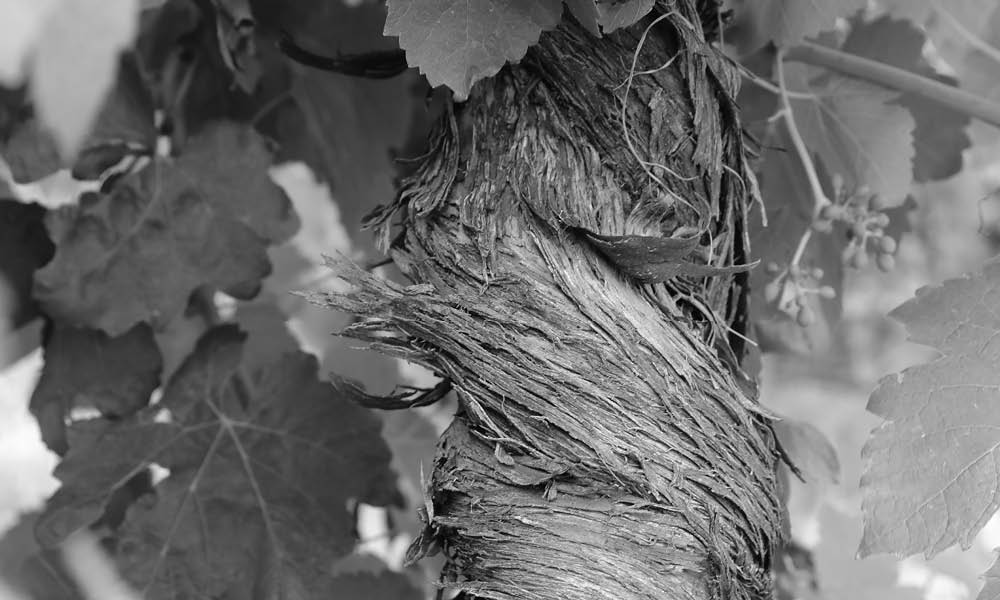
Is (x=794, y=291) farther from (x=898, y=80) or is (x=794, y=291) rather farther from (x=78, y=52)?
(x=78, y=52)

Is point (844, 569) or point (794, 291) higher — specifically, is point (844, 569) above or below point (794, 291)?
below

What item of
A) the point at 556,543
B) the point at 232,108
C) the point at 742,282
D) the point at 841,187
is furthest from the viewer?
the point at 232,108

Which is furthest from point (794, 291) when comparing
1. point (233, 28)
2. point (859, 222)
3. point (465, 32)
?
point (233, 28)

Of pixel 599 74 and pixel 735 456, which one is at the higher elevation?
pixel 599 74

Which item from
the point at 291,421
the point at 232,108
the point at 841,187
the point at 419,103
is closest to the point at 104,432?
the point at 291,421

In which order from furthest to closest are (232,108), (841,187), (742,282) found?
(232,108) → (841,187) → (742,282)

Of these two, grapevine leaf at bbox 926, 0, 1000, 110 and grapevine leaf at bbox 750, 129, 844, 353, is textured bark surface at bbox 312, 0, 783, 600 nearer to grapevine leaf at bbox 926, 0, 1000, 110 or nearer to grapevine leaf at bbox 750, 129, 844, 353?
grapevine leaf at bbox 750, 129, 844, 353

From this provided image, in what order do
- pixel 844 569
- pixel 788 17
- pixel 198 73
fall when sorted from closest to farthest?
pixel 788 17
pixel 198 73
pixel 844 569

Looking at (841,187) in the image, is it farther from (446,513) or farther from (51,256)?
(51,256)
